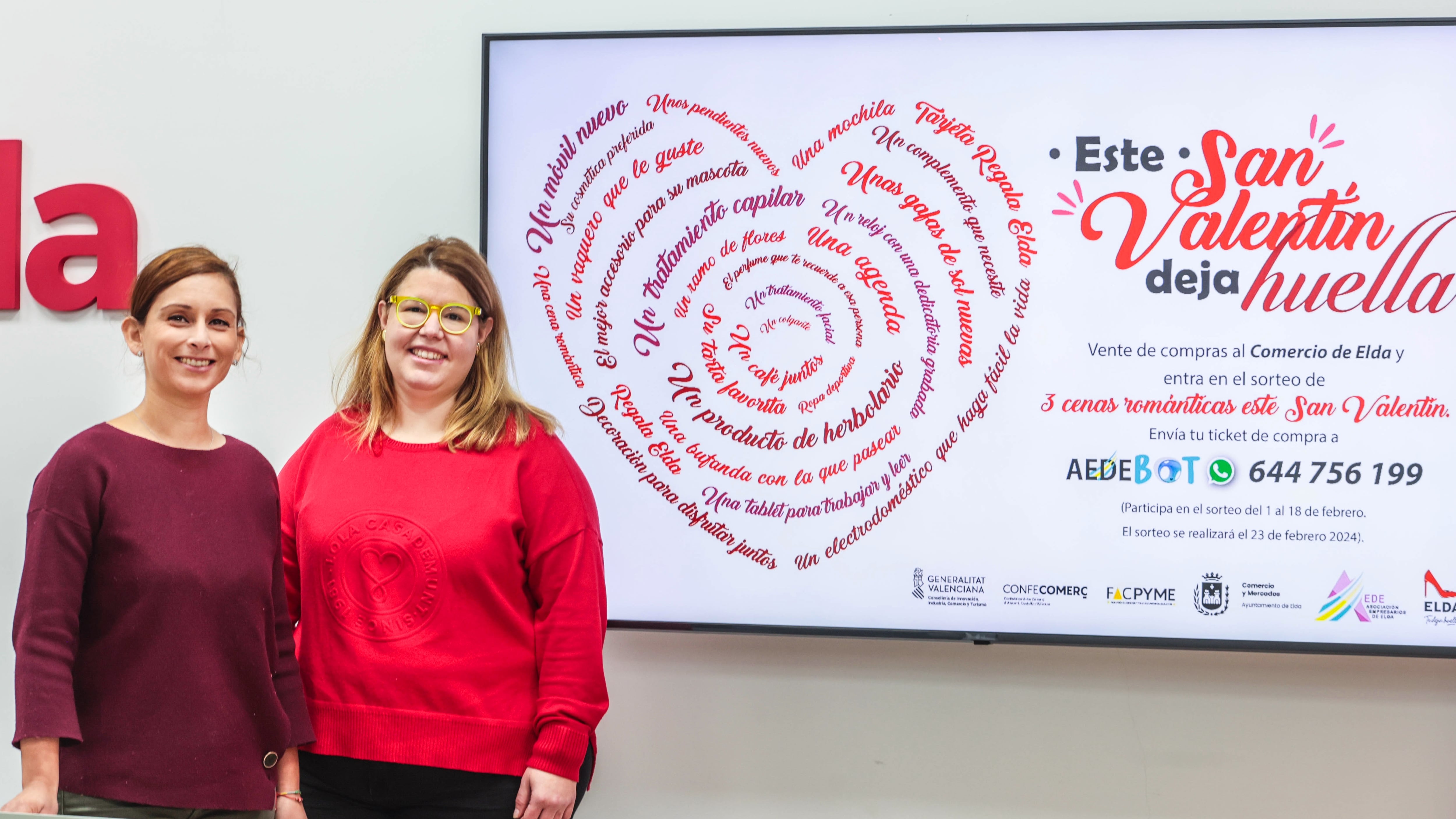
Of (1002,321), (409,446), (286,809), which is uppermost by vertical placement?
(1002,321)

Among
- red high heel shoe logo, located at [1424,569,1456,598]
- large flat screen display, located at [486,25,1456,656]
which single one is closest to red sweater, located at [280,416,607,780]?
large flat screen display, located at [486,25,1456,656]

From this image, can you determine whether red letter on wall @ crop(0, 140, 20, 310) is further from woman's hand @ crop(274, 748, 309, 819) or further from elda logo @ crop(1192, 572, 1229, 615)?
elda logo @ crop(1192, 572, 1229, 615)

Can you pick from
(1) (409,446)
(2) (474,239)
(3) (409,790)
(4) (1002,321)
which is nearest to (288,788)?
(3) (409,790)

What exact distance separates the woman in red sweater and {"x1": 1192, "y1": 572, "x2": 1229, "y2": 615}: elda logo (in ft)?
3.55

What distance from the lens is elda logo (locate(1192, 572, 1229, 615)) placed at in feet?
5.67

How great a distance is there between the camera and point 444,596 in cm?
135

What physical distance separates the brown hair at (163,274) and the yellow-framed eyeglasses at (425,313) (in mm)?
246

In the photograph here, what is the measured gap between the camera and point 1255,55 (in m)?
1.74

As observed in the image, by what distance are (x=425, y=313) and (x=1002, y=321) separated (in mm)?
1030

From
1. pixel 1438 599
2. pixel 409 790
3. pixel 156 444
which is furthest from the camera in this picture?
pixel 1438 599

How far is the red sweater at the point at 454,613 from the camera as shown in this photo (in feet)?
4.40

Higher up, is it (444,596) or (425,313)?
(425,313)

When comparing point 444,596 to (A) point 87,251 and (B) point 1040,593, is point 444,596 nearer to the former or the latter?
(B) point 1040,593

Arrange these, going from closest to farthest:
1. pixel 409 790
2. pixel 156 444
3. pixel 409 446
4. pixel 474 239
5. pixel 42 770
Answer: pixel 42 770, pixel 156 444, pixel 409 790, pixel 409 446, pixel 474 239
